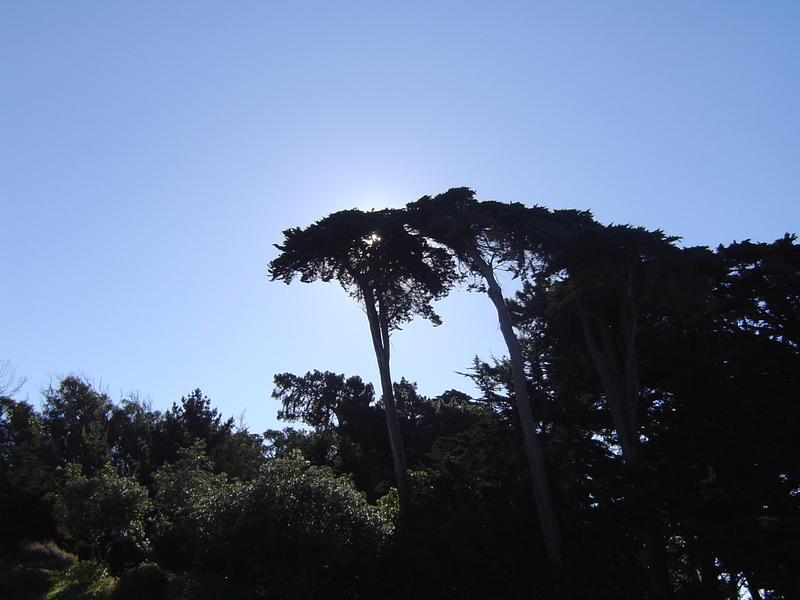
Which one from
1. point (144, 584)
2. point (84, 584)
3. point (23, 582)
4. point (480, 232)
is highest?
point (480, 232)

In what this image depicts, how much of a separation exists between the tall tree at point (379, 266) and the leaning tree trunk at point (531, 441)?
262cm

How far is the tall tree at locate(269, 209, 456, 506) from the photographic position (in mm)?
22109

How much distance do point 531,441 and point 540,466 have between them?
800mm

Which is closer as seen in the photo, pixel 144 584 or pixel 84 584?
pixel 144 584

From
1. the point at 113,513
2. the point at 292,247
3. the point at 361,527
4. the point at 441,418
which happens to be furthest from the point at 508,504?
the point at 441,418

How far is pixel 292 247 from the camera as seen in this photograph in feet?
74.4

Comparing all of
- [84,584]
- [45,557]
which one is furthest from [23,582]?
[45,557]

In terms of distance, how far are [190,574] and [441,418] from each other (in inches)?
930

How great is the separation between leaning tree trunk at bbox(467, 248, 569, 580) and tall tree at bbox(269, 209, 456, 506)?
2.62 metres

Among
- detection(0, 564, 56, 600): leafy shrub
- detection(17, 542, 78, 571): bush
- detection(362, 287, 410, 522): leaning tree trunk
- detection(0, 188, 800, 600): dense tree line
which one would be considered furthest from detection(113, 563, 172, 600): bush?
detection(362, 287, 410, 522): leaning tree trunk

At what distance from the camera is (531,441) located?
18219 millimetres

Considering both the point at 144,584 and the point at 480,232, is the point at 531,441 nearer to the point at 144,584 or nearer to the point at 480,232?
the point at 480,232

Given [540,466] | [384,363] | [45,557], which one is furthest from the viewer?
[45,557]

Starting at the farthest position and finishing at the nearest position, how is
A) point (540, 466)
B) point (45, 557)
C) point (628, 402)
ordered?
point (45, 557), point (628, 402), point (540, 466)
